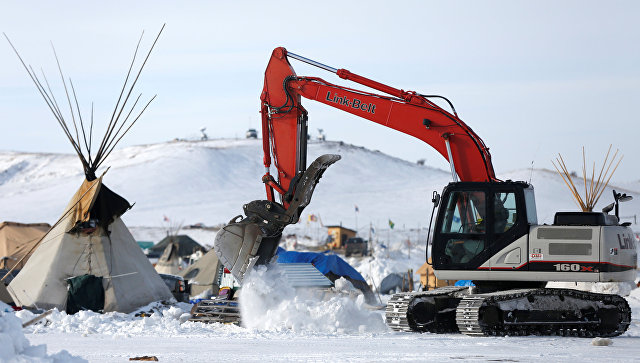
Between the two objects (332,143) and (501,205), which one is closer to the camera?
(501,205)

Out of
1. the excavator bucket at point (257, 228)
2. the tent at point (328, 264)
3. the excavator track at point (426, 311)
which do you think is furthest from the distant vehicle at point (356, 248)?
the excavator bucket at point (257, 228)

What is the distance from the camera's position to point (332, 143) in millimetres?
153125

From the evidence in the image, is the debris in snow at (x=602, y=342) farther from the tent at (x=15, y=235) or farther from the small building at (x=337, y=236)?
the small building at (x=337, y=236)

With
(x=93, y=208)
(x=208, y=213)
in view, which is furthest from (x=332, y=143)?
(x=93, y=208)

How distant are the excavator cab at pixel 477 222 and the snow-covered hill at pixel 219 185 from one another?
75.8 meters

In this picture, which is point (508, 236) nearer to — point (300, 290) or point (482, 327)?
point (482, 327)

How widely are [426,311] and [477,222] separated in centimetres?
182

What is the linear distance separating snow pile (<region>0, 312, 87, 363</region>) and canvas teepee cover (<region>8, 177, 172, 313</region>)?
448 inches

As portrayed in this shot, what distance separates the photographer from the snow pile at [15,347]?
279 inches

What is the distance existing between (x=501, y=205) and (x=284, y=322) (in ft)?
12.8

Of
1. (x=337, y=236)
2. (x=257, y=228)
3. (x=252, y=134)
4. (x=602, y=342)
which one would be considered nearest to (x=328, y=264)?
(x=257, y=228)

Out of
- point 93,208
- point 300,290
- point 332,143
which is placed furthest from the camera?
point 332,143

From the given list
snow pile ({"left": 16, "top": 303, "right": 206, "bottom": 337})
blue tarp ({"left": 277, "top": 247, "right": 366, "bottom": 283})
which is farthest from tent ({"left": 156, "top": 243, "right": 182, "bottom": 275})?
snow pile ({"left": 16, "top": 303, "right": 206, "bottom": 337})

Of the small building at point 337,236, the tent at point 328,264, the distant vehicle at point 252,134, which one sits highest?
the distant vehicle at point 252,134
